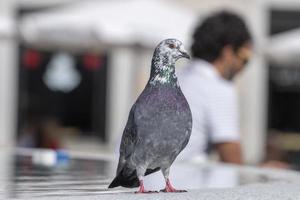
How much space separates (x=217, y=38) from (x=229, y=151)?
643 millimetres

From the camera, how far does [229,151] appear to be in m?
4.79

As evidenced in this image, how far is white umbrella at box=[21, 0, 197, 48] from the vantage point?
36.3ft

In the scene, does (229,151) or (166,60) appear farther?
(229,151)

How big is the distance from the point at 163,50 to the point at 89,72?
12610 millimetres

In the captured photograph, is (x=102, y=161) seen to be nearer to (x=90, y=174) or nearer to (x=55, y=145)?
(x=90, y=174)

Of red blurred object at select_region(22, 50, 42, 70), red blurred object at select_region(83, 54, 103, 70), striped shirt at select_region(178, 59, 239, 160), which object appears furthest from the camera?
red blurred object at select_region(83, 54, 103, 70)

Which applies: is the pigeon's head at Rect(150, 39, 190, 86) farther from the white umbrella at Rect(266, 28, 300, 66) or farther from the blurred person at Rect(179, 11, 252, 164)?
the white umbrella at Rect(266, 28, 300, 66)

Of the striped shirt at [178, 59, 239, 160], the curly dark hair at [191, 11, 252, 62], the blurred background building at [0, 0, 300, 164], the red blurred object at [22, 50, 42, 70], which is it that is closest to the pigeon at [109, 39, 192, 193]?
the striped shirt at [178, 59, 239, 160]

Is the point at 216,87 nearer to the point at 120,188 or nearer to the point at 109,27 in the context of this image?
the point at 120,188

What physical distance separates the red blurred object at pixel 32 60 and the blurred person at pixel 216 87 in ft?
33.0

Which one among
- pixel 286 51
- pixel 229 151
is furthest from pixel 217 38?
pixel 286 51

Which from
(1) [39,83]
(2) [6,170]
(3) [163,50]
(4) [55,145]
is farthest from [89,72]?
(3) [163,50]

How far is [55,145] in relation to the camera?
976cm

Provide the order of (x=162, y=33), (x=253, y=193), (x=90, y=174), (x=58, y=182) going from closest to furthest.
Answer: (x=253, y=193) → (x=58, y=182) → (x=90, y=174) → (x=162, y=33)
